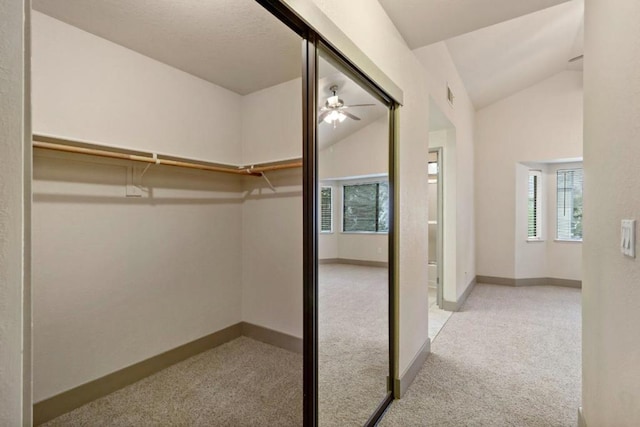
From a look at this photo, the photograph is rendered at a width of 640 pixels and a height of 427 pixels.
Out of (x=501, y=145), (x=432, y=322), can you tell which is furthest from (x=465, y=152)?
(x=432, y=322)

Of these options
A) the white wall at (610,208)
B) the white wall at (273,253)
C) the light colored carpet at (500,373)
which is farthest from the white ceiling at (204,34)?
the light colored carpet at (500,373)

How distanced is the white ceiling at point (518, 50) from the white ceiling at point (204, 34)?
8.44 feet

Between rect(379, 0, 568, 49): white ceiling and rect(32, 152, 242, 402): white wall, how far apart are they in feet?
4.98

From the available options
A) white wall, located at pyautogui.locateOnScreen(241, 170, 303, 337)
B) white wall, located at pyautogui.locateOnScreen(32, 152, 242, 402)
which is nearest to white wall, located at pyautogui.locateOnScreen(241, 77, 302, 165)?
white wall, located at pyautogui.locateOnScreen(241, 170, 303, 337)

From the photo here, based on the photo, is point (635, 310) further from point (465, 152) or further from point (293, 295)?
point (465, 152)

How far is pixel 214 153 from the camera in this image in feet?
6.81

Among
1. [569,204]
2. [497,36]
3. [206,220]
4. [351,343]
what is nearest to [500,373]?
[351,343]

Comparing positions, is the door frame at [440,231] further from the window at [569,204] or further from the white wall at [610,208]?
the window at [569,204]

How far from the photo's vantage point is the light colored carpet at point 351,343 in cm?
159

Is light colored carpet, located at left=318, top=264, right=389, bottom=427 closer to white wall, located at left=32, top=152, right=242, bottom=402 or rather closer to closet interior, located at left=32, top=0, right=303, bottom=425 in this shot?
closet interior, located at left=32, top=0, right=303, bottom=425

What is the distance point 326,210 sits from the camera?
5.41 feet

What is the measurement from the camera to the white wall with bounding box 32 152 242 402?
56.6 inches

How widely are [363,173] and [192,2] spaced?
1.33 meters

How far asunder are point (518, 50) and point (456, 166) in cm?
160
